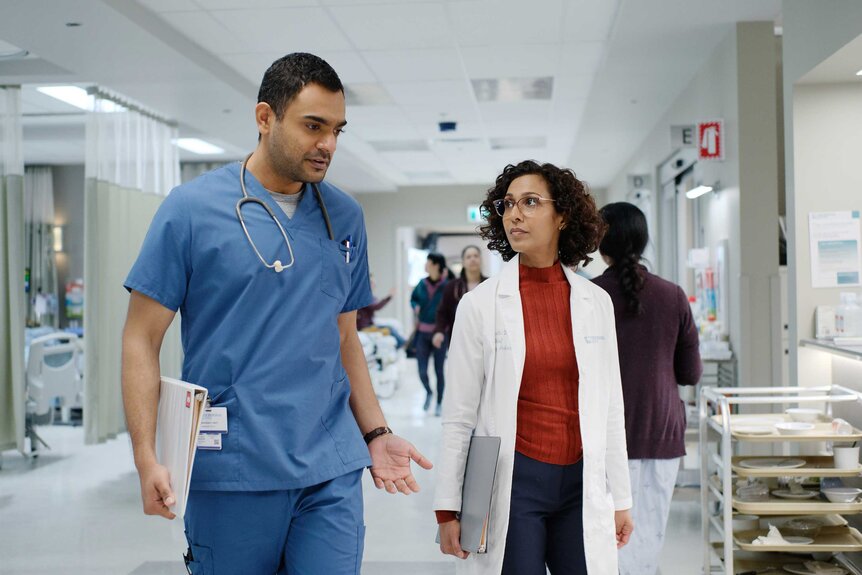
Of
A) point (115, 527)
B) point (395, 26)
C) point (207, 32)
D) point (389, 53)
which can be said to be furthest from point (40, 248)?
point (115, 527)

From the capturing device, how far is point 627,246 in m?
3.06

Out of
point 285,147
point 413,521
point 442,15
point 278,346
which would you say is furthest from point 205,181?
point 442,15

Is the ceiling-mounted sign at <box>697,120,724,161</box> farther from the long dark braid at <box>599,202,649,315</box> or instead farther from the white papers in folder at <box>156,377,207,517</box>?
the white papers in folder at <box>156,377,207,517</box>

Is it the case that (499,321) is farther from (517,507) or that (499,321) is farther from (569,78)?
(569,78)

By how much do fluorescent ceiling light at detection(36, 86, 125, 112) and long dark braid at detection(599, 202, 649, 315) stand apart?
532cm

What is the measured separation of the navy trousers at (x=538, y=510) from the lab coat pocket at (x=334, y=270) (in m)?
0.61

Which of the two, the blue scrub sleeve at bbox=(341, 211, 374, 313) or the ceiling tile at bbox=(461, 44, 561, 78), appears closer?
the blue scrub sleeve at bbox=(341, 211, 374, 313)

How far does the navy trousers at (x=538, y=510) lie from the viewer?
2062mm

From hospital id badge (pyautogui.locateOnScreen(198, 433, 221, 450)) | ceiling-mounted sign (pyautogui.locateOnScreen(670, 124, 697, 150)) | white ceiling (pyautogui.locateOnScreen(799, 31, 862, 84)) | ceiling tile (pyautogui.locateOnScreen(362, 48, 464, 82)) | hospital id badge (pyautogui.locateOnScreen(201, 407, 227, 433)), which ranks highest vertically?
ceiling tile (pyautogui.locateOnScreen(362, 48, 464, 82))

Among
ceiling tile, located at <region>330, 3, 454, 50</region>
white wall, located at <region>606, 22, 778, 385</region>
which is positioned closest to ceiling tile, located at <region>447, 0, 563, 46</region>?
ceiling tile, located at <region>330, 3, 454, 50</region>

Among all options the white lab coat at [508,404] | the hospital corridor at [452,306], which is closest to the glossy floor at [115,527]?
the hospital corridor at [452,306]

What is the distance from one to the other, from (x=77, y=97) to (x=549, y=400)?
7.18 m

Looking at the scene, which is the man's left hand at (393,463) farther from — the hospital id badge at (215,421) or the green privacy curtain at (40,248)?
the green privacy curtain at (40,248)

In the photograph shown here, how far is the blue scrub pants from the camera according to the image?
166 cm
